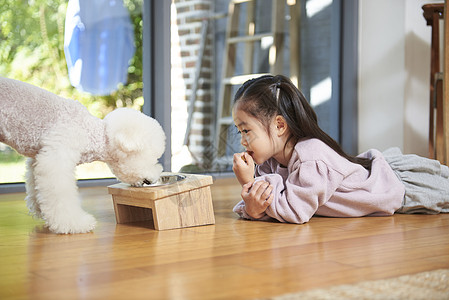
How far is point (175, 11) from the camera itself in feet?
8.70

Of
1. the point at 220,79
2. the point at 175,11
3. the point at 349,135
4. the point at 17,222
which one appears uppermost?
the point at 175,11

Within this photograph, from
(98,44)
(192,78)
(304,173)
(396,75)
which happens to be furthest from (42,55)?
(396,75)

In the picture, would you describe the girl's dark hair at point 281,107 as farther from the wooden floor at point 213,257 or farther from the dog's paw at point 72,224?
the dog's paw at point 72,224

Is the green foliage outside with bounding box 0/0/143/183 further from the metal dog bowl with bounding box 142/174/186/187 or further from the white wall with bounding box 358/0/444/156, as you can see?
the white wall with bounding box 358/0/444/156

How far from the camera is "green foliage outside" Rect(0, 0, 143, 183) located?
235 cm

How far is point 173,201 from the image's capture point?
132 cm

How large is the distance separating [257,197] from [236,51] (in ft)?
5.77

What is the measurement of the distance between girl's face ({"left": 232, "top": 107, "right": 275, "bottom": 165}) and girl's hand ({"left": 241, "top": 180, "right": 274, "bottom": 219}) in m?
0.12

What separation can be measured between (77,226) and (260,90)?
63 centimetres

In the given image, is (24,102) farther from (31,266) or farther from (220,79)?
(220,79)

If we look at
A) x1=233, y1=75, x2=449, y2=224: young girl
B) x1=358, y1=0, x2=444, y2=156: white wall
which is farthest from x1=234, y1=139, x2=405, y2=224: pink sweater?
x1=358, y1=0, x2=444, y2=156: white wall

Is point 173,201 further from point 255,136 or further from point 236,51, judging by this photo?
point 236,51

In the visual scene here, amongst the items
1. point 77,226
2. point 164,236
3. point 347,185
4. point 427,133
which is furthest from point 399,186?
point 427,133

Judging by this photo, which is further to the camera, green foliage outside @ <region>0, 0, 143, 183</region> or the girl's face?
green foliage outside @ <region>0, 0, 143, 183</region>
